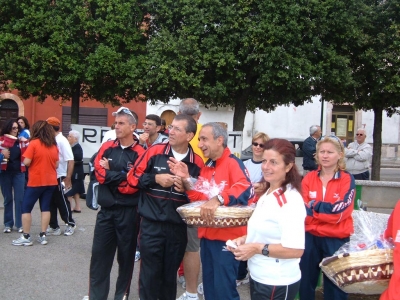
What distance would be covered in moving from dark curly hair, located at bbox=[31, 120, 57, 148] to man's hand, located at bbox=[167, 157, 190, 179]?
380 cm

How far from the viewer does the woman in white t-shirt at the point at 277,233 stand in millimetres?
2854

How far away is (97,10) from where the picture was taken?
545 inches

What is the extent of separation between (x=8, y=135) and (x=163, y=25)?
741 cm

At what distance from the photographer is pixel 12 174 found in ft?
26.4

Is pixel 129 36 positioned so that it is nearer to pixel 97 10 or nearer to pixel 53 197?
pixel 97 10

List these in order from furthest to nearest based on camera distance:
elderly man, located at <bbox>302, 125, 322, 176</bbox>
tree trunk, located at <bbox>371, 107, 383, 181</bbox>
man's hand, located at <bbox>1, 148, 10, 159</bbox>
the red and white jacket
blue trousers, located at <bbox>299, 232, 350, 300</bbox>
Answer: tree trunk, located at <bbox>371, 107, 383, 181</bbox> < elderly man, located at <bbox>302, 125, 322, 176</bbox> < man's hand, located at <bbox>1, 148, 10, 159</bbox> < blue trousers, located at <bbox>299, 232, 350, 300</bbox> < the red and white jacket

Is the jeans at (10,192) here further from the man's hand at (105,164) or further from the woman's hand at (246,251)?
the woman's hand at (246,251)

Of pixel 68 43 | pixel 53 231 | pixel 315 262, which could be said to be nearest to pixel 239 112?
pixel 68 43

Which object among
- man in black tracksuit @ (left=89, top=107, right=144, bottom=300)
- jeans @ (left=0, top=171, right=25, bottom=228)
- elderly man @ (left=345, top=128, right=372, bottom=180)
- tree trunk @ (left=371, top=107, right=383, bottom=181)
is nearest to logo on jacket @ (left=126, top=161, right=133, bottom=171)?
man in black tracksuit @ (left=89, top=107, right=144, bottom=300)

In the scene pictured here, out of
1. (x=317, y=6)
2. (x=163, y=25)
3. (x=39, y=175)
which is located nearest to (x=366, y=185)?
(x=39, y=175)

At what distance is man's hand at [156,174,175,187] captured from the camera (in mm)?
3875

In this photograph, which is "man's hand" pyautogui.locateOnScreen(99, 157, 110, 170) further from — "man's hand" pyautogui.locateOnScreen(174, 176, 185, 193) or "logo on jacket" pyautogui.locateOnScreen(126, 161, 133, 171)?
"man's hand" pyautogui.locateOnScreen(174, 176, 185, 193)

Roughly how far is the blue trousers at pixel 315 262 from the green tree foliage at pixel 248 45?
922 cm

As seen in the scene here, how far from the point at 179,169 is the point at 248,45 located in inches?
393
